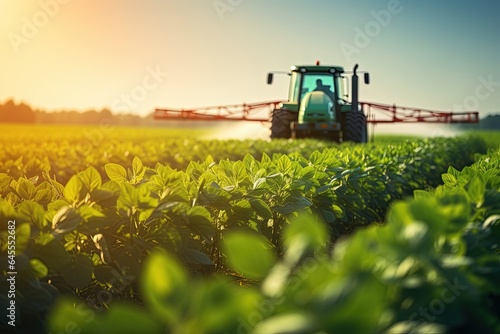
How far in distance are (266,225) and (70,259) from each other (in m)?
2.32

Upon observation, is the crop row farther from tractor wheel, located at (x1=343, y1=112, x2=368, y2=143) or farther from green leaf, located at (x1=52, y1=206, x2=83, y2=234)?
tractor wheel, located at (x1=343, y1=112, x2=368, y2=143)

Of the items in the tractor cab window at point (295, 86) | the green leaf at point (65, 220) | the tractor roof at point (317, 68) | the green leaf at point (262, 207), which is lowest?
the green leaf at point (262, 207)

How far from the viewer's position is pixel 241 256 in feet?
3.71

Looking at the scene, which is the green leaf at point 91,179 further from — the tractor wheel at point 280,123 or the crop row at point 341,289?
the tractor wheel at point 280,123

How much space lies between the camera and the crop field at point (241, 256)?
103 centimetres

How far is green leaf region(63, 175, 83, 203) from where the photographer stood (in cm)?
286

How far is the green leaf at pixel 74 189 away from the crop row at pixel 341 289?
163 centimetres

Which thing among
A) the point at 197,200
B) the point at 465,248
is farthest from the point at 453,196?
the point at 197,200

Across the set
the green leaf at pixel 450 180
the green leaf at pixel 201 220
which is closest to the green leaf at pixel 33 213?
the green leaf at pixel 201 220

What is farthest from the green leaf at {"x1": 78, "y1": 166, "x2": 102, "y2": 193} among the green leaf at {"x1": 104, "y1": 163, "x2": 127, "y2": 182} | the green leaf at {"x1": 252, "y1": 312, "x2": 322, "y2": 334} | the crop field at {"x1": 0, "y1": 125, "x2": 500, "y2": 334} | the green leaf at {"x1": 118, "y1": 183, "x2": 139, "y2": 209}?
the green leaf at {"x1": 252, "y1": 312, "x2": 322, "y2": 334}

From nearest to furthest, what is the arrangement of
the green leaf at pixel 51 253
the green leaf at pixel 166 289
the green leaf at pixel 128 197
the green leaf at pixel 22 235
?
1. the green leaf at pixel 166 289
2. the green leaf at pixel 22 235
3. the green leaf at pixel 51 253
4. the green leaf at pixel 128 197

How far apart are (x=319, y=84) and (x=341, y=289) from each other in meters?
20.2

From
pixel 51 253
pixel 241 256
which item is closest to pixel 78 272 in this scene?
pixel 51 253

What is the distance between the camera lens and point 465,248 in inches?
72.6
